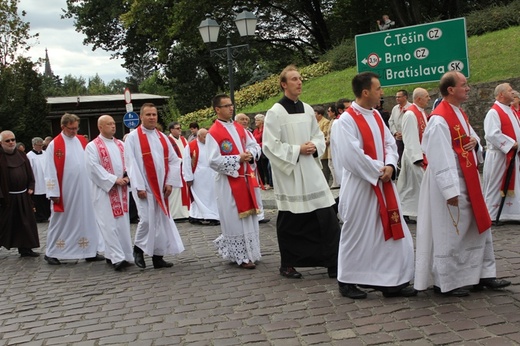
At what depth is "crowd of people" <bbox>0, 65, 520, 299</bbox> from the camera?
5812 mm

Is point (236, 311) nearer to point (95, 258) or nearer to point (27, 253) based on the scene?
point (95, 258)

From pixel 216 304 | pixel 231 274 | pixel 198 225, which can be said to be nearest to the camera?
pixel 216 304

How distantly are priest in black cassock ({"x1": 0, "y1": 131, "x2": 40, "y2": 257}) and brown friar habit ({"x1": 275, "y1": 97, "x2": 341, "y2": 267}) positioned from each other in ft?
16.6

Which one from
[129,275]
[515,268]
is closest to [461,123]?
[515,268]

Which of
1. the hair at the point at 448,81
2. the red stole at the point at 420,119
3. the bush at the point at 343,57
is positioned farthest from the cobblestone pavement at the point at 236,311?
the bush at the point at 343,57

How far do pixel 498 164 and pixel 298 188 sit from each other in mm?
3892

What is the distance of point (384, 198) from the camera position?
596 cm

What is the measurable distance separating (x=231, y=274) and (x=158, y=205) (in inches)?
59.4

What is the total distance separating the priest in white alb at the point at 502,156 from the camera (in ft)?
30.3

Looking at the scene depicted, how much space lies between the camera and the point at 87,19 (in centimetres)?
4184

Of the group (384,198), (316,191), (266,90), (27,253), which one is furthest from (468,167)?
(266,90)

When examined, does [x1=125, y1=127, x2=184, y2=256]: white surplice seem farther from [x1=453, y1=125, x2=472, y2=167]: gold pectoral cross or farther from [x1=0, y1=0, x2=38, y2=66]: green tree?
[x1=0, y1=0, x2=38, y2=66]: green tree

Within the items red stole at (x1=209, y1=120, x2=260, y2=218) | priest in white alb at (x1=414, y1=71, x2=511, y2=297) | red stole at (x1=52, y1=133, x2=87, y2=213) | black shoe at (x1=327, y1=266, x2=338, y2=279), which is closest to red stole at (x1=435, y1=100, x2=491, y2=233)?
priest in white alb at (x1=414, y1=71, x2=511, y2=297)

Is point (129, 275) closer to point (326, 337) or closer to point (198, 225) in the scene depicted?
point (326, 337)
